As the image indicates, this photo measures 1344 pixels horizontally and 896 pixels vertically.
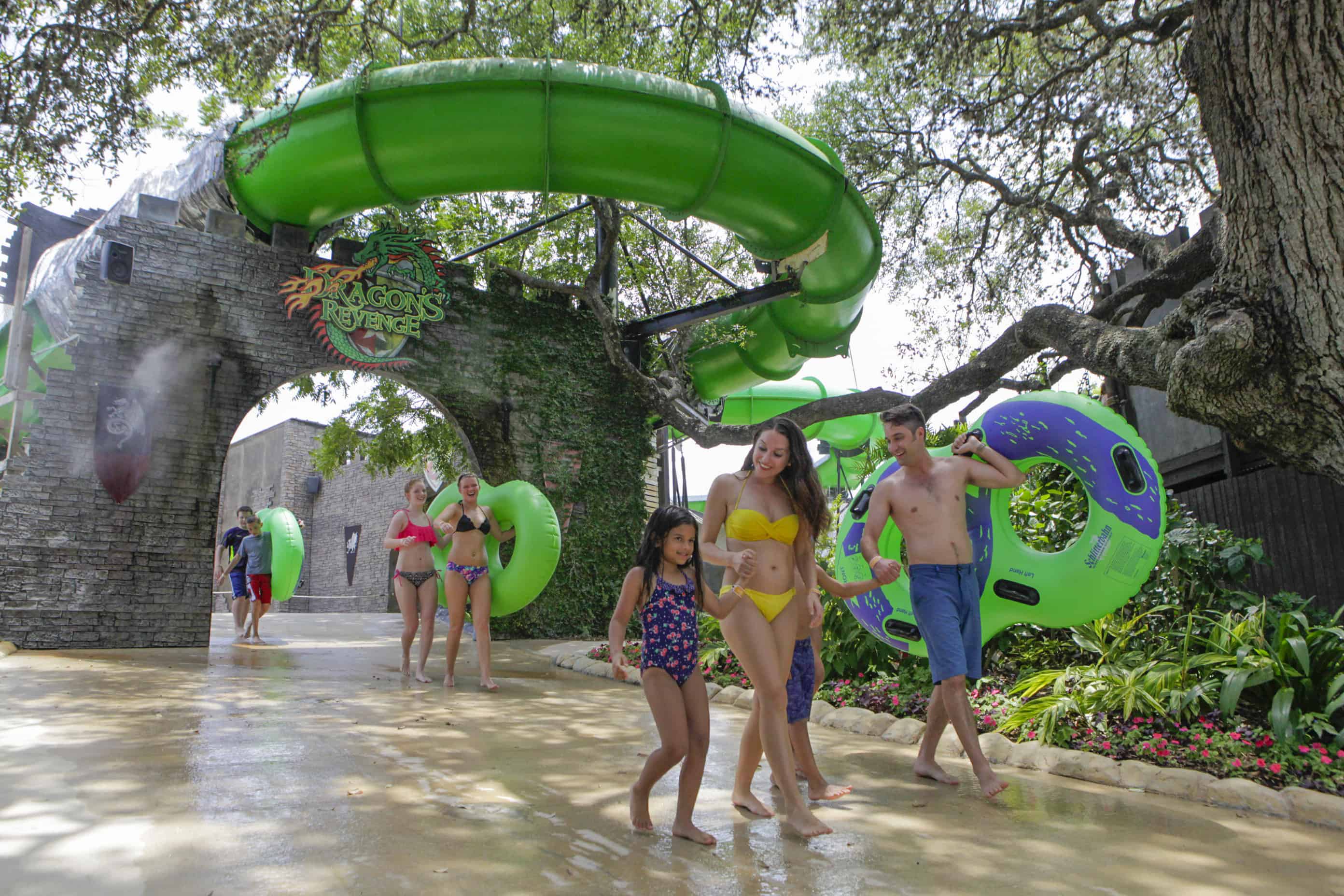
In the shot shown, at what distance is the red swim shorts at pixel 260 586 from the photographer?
32.3 feet

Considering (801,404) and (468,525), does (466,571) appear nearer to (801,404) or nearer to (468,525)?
(468,525)

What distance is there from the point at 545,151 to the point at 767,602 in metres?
5.81

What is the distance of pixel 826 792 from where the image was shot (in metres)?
3.41

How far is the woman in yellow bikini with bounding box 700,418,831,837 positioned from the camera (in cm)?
302

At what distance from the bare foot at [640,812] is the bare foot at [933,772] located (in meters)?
1.50

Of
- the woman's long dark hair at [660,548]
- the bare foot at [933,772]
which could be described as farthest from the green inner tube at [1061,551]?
the woman's long dark hair at [660,548]

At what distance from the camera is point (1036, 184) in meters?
9.48

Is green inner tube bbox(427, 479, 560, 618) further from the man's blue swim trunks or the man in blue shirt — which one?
the man in blue shirt

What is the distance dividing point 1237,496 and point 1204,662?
9.40ft

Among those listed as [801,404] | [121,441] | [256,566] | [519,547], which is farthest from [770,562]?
[801,404]

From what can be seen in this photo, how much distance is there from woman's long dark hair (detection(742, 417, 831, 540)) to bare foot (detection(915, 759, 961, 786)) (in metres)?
1.30

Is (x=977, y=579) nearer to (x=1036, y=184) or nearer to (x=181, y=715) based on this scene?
(x=181, y=715)

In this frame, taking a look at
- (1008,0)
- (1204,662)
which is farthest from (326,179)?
(1204,662)

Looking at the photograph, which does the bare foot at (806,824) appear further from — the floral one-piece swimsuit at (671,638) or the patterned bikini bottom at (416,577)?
the patterned bikini bottom at (416,577)
